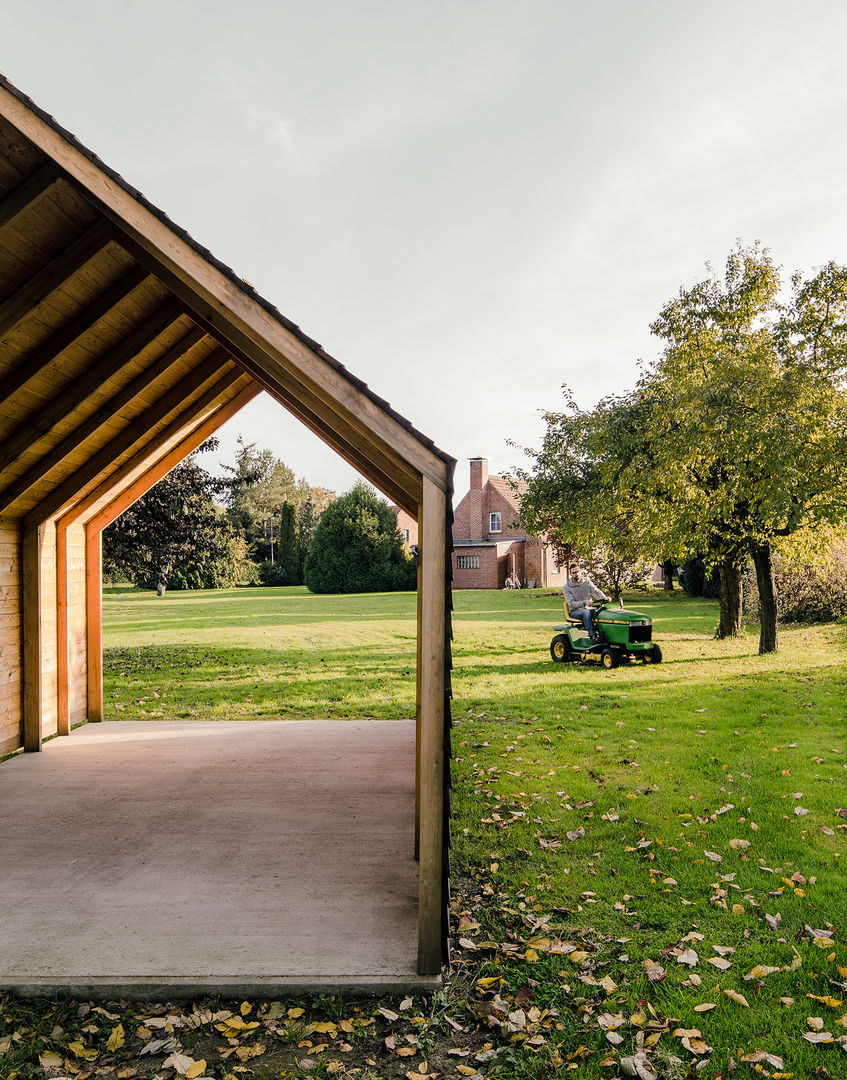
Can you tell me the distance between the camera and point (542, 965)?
3.34m

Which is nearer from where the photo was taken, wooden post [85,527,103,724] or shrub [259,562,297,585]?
wooden post [85,527,103,724]

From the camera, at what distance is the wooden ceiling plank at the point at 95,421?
5.95m

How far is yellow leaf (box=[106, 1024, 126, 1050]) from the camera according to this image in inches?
110

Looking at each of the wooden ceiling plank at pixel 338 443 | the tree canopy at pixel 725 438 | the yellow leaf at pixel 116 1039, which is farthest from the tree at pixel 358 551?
the yellow leaf at pixel 116 1039

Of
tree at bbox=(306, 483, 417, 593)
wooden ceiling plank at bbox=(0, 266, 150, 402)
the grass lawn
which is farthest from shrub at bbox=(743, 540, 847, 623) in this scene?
tree at bbox=(306, 483, 417, 593)

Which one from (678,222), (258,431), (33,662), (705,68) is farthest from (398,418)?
(258,431)

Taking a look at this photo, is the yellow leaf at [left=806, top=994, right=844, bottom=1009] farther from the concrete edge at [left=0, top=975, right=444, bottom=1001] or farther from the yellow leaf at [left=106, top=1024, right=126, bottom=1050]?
the yellow leaf at [left=106, top=1024, right=126, bottom=1050]

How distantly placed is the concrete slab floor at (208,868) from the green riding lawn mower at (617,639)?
5.86m

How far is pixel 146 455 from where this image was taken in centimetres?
761

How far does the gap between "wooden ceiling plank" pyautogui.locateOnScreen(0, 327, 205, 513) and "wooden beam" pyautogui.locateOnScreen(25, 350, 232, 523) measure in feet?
1.43

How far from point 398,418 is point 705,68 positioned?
9.15 m

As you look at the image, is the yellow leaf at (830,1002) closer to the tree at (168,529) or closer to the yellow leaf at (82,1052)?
the yellow leaf at (82,1052)

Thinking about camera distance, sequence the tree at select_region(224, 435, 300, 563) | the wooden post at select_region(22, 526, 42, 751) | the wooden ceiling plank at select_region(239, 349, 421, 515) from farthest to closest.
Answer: the tree at select_region(224, 435, 300, 563), the wooden post at select_region(22, 526, 42, 751), the wooden ceiling plank at select_region(239, 349, 421, 515)

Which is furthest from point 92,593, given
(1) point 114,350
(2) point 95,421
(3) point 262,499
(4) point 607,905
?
(3) point 262,499
